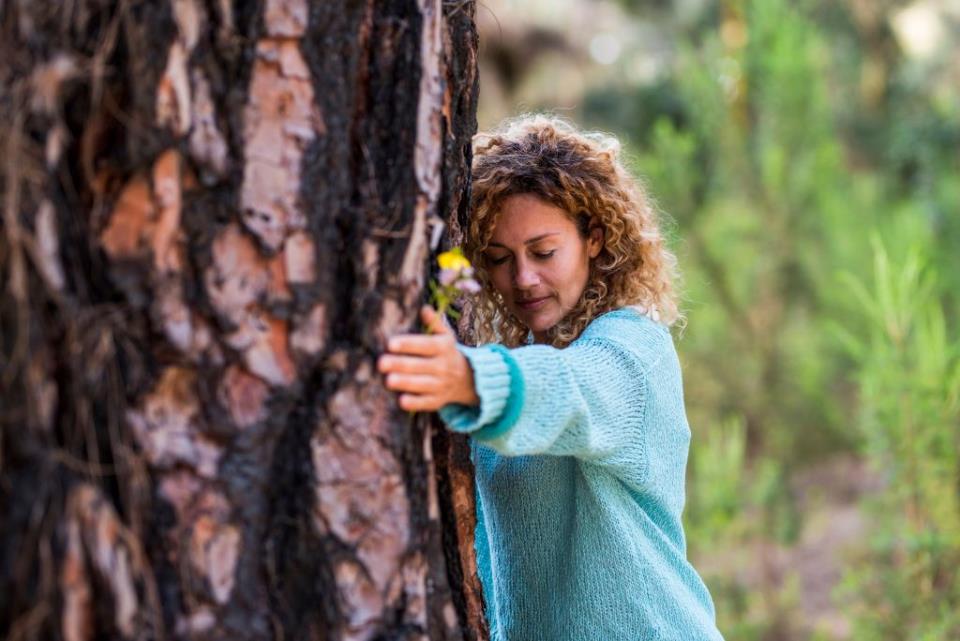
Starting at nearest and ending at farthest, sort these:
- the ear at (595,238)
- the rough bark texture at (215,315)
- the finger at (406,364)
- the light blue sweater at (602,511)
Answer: the rough bark texture at (215,315)
the finger at (406,364)
the light blue sweater at (602,511)
the ear at (595,238)

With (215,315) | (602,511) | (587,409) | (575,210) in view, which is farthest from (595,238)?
(215,315)

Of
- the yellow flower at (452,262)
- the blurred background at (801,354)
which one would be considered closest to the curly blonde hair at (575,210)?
the blurred background at (801,354)

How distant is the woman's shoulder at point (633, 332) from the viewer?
72.4 inches

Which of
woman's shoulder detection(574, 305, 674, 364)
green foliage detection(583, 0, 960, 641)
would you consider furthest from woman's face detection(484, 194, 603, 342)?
green foliage detection(583, 0, 960, 641)

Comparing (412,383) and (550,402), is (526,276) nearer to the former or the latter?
(550,402)

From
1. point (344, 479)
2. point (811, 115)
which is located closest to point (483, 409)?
point (344, 479)

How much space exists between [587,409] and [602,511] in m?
0.38

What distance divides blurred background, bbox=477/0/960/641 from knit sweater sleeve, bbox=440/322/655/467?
0.72m

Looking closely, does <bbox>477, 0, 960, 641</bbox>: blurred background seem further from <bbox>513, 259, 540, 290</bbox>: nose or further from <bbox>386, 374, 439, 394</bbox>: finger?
<bbox>386, 374, 439, 394</bbox>: finger

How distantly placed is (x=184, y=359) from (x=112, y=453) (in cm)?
14

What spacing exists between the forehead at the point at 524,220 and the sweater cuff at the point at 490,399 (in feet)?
2.09

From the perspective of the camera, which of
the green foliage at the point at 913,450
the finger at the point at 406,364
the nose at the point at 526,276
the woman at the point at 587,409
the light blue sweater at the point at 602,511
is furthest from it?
the green foliage at the point at 913,450

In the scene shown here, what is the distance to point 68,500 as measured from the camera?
1.17m

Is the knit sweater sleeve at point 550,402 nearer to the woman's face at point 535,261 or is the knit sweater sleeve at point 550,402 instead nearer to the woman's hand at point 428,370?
the woman's hand at point 428,370
